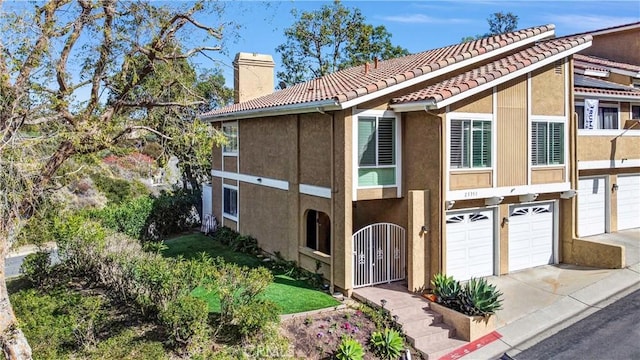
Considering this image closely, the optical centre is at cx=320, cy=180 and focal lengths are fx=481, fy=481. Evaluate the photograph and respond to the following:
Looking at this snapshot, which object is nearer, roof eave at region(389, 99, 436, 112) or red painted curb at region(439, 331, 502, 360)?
red painted curb at region(439, 331, 502, 360)

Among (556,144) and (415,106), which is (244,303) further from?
(556,144)

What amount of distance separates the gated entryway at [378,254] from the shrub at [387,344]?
2.97m

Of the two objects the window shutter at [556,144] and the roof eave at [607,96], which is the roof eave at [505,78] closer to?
the window shutter at [556,144]

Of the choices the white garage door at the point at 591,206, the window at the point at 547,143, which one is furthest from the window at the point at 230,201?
the white garage door at the point at 591,206

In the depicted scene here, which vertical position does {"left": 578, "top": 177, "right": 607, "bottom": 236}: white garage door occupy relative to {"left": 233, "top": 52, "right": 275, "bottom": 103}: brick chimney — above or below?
below

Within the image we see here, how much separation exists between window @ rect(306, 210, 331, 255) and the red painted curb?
673cm

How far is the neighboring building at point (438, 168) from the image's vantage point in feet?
48.7

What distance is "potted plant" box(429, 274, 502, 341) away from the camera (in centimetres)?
1273

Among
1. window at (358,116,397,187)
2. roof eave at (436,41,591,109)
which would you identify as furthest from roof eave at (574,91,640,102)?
window at (358,116,397,187)

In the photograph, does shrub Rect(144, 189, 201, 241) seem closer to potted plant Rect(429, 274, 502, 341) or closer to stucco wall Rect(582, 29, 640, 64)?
potted plant Rect(429, 274, 502, 341)

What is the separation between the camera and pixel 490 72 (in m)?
15.5

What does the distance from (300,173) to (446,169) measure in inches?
215

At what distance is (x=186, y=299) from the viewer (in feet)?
37.7

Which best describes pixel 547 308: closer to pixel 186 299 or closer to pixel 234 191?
pixel 186 299
